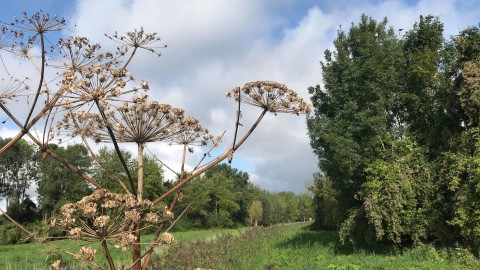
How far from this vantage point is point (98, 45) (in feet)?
12.0

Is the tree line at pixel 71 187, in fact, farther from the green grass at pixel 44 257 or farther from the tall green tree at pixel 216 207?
the green grass at pixel 44 257

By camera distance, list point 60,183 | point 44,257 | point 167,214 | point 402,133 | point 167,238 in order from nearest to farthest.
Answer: point 167,238 < point 167,214 < point 44,257 < point 402,133 < point 60,183

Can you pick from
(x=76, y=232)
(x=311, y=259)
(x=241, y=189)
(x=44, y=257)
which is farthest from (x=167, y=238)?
(x=241, y=189)

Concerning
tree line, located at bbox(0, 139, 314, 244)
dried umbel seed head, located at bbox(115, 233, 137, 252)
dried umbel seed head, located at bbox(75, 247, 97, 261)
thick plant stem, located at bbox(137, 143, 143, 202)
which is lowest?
dried umbel seed head, located at bbox(75, 247, 97, 261)

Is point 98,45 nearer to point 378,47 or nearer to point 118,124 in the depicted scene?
point 118,124

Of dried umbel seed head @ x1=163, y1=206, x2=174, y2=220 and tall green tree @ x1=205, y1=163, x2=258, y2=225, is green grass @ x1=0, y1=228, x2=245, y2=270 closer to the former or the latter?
Answer: dried umbel seed head @ x1=163, y1=206, x2=174, y2=220

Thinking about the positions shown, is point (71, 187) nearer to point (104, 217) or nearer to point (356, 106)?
point (356, 106)

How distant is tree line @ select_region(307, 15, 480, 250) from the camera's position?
19969 millimetres

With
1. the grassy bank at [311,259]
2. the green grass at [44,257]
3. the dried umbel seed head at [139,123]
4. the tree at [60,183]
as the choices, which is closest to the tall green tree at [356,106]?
the grassy bank at [311,259]

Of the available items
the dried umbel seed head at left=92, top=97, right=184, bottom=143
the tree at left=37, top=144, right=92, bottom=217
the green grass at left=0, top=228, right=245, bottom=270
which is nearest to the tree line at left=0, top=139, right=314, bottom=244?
the tree at left=37, top=144, right=92, bottom=217

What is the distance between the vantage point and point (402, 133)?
80.1 ft

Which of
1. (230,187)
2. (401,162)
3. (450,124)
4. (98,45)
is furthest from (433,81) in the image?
(230,187)

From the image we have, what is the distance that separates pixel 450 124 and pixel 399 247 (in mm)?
7184

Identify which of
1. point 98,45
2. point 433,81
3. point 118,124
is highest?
point 433,81
